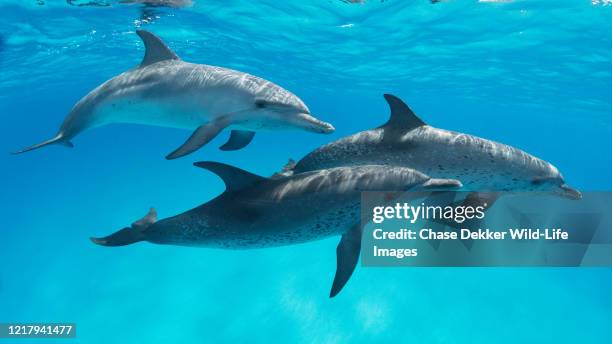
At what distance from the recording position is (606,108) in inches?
1332

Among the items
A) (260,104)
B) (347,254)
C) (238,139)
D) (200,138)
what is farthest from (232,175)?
(238,139)

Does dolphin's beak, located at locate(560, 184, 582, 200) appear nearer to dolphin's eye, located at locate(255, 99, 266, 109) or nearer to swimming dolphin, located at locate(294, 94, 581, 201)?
swimming dolphin, located at locate(294, 94, 581, 201)

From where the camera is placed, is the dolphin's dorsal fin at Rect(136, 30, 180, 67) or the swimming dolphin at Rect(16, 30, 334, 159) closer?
the swimming dolphin at Rect(16, 30, 334, 159)

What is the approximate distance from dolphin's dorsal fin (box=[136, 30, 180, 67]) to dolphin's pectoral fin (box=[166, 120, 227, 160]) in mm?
2096

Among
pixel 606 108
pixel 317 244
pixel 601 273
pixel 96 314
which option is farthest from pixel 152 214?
pixel 606 108

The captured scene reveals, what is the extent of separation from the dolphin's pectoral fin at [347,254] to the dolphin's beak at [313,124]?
118 centimetres

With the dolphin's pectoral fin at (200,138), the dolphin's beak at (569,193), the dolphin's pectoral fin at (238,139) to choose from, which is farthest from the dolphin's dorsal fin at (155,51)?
the dolphin's beak at (569,193)

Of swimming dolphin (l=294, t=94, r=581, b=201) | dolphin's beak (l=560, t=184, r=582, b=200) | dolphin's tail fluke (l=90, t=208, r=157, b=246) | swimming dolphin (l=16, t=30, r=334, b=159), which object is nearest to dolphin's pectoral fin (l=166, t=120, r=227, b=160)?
swimming dolphin (l=16, t=30, r=334, b=159)

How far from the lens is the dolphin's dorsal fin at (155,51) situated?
6.54m

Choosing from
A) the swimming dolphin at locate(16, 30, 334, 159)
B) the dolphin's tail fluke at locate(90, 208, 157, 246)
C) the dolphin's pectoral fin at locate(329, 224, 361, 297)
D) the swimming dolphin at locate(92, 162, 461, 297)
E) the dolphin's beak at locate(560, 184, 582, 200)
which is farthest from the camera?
the dolphin's beak at locate(560, 184, 582, 200)

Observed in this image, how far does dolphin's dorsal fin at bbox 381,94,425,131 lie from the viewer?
5035mm

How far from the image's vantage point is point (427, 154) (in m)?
5.05

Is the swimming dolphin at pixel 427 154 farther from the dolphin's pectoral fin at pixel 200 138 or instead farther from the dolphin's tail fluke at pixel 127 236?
the dolphin's tail fluke at pixel 127 236

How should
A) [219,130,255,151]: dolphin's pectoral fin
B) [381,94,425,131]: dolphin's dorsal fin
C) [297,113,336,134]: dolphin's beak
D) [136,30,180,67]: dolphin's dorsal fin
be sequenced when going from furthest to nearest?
[136,30,180,67]: dolphin's dorsal fin
[219,130,255,151]: dolphin's pectoral fin
[381,94,425,131]: dolphin's dorsal fin
[297,113,336,134]: dolphin's beak
